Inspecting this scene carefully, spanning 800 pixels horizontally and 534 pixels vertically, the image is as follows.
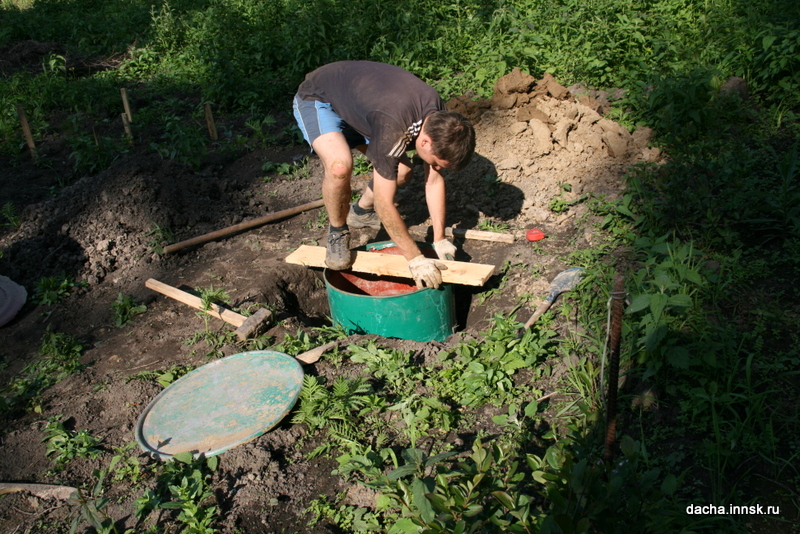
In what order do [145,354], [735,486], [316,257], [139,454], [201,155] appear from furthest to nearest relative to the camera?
[201,155], [316,257], [145,354], [139,454], [735,486]

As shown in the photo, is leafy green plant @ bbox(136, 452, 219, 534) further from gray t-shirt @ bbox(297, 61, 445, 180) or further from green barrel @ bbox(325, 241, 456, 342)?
gray t-shirt @ bbox(297, 61, 445, 180)

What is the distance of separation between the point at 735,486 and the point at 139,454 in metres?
2.35

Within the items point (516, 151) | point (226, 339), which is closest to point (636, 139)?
point (516, 151)

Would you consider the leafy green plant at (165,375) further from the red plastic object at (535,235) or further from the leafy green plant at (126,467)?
the red plastic object at (535,235)

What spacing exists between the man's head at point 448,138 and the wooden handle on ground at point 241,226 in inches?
69.6

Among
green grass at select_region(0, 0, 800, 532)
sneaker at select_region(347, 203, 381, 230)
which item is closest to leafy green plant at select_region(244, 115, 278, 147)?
green grass at select_region(0, 0, 800, 532)

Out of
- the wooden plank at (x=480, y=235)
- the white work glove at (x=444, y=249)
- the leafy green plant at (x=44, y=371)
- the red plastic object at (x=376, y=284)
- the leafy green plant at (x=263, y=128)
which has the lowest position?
the red plastic object at (x=376, y=284)

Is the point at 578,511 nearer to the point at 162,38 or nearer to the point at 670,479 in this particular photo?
the point at 670,479

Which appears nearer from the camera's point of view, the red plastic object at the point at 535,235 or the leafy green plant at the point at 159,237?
the red plastic object at the point at 535,235

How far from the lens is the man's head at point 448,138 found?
284 cm

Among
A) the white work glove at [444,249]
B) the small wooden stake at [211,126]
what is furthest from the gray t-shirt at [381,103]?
the small wooden stake at [211,126]

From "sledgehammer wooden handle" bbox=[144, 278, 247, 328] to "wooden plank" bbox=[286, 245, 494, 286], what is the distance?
1.69 ft

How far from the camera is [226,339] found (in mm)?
3197

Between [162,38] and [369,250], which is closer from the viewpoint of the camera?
[369,250]
